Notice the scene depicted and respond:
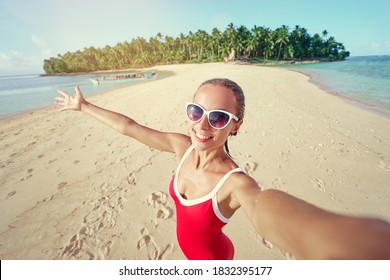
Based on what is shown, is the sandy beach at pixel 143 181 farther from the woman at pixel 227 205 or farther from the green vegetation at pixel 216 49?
the green vegetation at pixel 216 49

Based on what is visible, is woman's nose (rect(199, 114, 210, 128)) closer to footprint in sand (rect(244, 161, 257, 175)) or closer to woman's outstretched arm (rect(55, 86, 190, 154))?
woman's outstretched arm (rect(55, 86, 190, 154))

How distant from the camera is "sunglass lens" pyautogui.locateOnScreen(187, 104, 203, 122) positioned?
1371 millimetres

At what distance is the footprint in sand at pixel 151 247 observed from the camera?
2.44m

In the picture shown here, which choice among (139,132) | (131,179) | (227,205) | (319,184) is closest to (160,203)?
(131,179)

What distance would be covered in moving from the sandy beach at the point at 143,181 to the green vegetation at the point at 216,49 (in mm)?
55201

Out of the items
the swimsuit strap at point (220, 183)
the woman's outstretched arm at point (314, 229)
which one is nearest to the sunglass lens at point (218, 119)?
the swimsuit strap at point (220, 183)

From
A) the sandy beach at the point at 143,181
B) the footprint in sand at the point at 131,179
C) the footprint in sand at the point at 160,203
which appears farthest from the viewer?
the footprint in sand at the point at 131,179

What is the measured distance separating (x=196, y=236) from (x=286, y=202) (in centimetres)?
73

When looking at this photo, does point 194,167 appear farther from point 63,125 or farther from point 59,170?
point 63,125

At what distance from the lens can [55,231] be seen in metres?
2.90

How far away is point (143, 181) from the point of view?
393 centimetres

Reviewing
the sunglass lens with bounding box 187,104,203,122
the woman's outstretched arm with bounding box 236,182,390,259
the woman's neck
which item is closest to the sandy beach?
the woman's outstretched arm with bounding box 236,182,390,259
